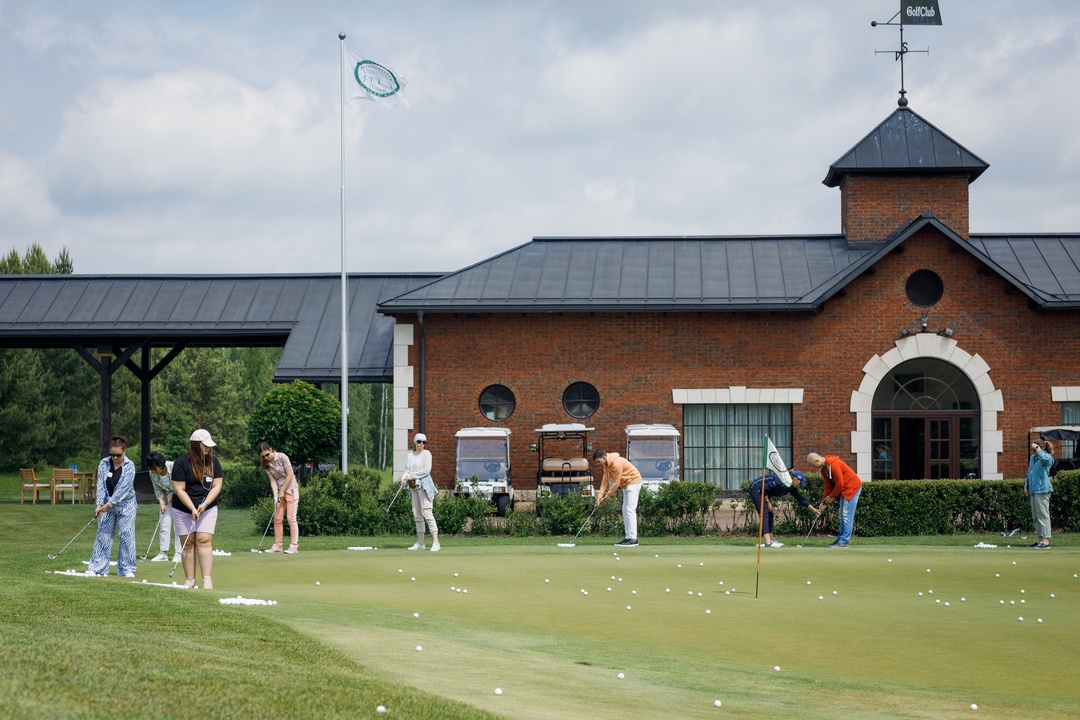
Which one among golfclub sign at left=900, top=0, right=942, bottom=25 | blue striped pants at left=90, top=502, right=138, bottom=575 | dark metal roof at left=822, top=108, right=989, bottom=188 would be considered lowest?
blue striped pants at left=90, top=502, right=138, bottom=575

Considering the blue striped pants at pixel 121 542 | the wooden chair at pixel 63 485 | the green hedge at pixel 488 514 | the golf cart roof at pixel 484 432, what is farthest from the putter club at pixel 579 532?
the wooden chair at pixel 63 485

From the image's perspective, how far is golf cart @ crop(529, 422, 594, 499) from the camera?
25.3 metres

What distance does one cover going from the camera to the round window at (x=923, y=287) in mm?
26922

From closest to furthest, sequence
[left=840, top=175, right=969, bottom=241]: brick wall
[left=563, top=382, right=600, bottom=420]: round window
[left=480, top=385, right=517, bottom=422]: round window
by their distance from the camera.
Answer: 1. [left=563, top=382, right=600, bottom=420]: round window
2. [left=480, top=385, right=517, bottom=422]: round window
3. [left=840, top=175, right=969, bottom=241]: brick wall

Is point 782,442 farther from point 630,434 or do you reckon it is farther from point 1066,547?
point 1066,547

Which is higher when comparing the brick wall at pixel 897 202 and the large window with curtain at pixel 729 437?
the brick wall at pixel 897 202

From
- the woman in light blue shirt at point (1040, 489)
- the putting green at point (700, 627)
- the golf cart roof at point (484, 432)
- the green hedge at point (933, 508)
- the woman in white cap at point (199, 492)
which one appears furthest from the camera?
the golf cart roof at point (484, 432)

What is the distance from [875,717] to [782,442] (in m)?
20.3

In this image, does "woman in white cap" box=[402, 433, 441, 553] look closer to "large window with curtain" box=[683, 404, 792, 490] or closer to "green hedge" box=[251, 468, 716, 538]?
"green hedge" box=[251, 468, 716, 538]

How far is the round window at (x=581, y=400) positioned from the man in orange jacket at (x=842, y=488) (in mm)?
8904

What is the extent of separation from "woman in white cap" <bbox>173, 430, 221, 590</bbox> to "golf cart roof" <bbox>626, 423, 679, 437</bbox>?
14674 mm

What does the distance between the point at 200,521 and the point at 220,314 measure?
1933cm

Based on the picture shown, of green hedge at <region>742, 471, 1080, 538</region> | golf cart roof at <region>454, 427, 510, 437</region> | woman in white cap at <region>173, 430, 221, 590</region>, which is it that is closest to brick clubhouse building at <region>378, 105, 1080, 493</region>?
golf cart roof at <region>454, 427, 510, 437</region>

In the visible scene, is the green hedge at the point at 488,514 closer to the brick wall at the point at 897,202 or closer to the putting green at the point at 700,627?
the putting green at the point at 700,627
